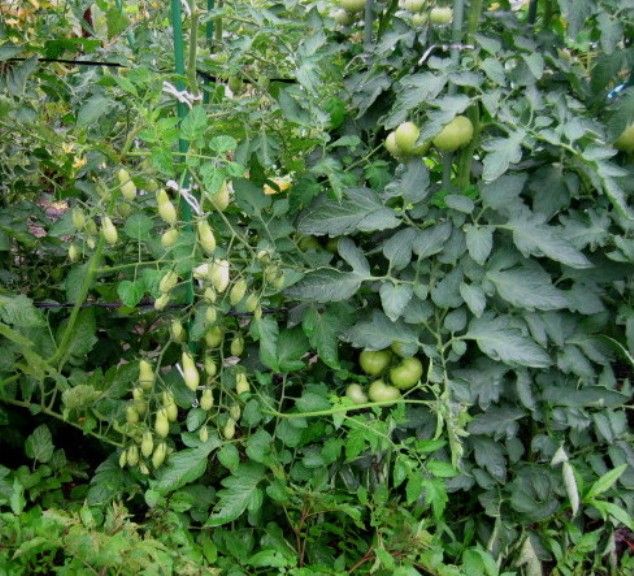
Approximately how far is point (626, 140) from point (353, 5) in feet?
1.87

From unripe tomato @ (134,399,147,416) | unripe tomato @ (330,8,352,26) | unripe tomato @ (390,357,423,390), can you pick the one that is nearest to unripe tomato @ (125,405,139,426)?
unripe tomato @ (134,399,147,416)

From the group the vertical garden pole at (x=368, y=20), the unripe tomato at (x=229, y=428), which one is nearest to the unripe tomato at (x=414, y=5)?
the vertical garden pole at (x=368, y=20)

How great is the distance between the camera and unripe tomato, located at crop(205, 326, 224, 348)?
1267 mm

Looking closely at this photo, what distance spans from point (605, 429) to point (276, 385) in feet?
2.11

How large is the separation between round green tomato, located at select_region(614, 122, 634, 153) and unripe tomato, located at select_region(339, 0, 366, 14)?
542 mm

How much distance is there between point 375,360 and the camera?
1367mm

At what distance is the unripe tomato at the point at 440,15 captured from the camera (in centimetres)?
128

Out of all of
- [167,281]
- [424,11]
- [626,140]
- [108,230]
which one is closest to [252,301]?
[167,281]

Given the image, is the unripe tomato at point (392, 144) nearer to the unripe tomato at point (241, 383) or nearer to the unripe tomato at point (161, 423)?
the unripe tomato at point (241, 383)

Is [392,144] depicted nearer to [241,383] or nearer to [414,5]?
[414,5]

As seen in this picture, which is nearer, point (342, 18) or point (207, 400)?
point (207, 400)

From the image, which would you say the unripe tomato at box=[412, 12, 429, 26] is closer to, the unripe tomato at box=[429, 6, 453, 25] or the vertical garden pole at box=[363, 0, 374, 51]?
the unripe tomato at box=[429, 6, 453, 25]

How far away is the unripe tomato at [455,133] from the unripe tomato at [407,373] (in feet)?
1.27

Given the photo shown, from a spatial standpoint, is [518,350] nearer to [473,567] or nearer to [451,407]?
[451,407]
